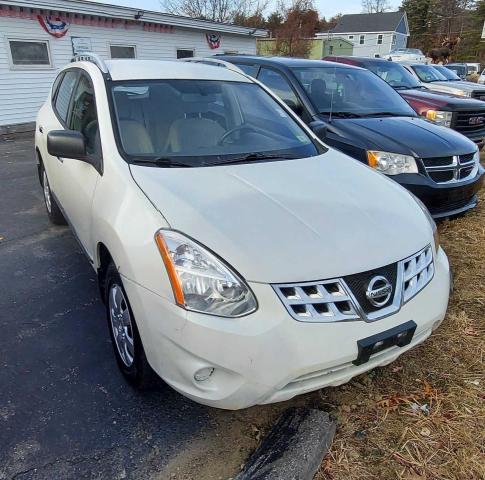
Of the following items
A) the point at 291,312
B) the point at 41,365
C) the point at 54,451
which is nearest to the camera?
the point at 291,312

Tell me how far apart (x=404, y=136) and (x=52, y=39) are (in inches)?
425

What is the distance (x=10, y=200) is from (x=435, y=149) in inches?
206

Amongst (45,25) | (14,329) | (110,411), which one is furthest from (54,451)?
(45,25)

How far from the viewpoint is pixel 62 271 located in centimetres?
378

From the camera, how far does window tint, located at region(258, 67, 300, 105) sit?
510 centimetres

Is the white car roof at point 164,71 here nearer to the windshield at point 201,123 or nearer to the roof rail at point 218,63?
the windshield at point 201,123

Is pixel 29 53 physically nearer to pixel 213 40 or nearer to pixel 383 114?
pixel 213 40

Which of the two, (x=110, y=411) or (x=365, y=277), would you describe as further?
(x=110, y=411)

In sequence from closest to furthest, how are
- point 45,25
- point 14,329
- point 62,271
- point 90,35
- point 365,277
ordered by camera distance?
point 365,277, point 14,329, point 62,271, point 45,25, point 90,35

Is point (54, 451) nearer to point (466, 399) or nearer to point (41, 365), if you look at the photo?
point (41, 365)

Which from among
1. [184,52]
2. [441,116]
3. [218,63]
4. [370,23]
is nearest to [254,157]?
[218,63]

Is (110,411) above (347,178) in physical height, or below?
below

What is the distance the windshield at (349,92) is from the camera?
5035 millimetres

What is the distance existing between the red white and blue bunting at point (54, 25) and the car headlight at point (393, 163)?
35.1ft
